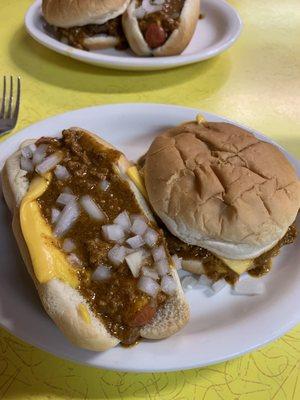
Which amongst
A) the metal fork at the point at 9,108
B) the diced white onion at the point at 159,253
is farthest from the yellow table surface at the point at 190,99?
the diced white onion at the point at 159,253

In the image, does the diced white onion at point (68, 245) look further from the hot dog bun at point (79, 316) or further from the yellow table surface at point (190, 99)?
the yellow table surface at point (190, 99)

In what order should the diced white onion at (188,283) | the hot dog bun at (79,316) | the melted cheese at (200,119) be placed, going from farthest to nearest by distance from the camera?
the melted cheese at (200,119) < the diced white onion at (188,283) < the hot dog bun at (79,316)

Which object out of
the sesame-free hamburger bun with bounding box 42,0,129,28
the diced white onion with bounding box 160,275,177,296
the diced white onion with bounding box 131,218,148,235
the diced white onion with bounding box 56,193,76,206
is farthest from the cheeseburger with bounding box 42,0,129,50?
the diced white onion with bounding box 160,275,177,296

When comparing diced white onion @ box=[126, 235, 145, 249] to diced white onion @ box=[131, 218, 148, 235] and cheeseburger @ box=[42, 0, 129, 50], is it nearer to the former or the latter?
diced white onion @ box=[131, 218, 148, 235]

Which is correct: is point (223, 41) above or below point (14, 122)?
above

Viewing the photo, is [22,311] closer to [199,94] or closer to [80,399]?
[80,399]

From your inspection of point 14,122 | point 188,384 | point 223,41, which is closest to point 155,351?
point 188,384
